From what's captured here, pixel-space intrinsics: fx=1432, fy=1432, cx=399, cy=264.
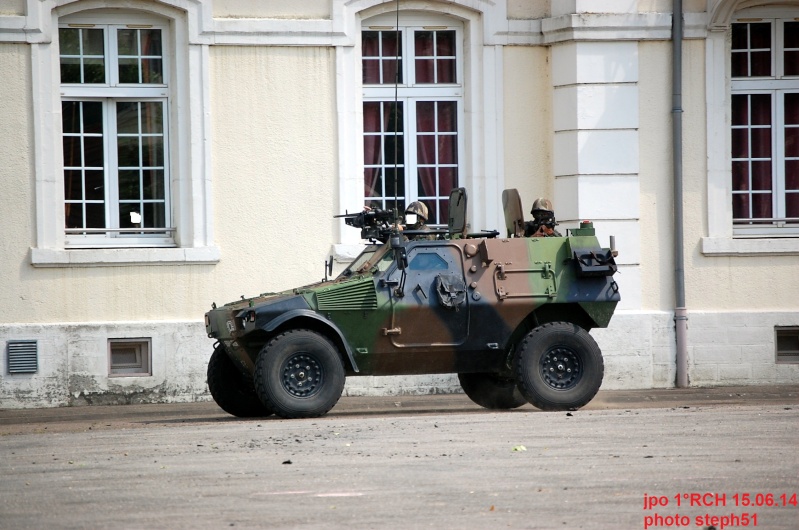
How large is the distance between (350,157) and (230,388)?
13.3 ft

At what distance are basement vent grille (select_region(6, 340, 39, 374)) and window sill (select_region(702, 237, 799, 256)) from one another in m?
7.56

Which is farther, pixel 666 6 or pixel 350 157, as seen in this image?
pixel 666 6

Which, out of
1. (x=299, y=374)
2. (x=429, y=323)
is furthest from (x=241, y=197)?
(x=299, y=374)

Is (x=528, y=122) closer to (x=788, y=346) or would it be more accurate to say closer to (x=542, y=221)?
(x=542, y=221)

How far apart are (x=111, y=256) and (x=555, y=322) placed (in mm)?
5294

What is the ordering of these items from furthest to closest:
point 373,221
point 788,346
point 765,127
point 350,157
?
point 765,127
point 788,346
point 350,157
point 373,221

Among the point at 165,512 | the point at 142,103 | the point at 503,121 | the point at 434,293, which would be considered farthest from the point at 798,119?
the point at 165,512

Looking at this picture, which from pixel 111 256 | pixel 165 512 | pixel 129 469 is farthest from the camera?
pixel 111 256

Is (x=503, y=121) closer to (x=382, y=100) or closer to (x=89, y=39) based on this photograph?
(x=382, y=100)

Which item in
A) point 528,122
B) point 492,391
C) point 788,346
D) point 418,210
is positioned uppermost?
point 528,122

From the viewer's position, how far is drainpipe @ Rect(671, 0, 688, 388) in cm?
1625

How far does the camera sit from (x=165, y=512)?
23.0 ft

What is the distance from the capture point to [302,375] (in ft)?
39.9

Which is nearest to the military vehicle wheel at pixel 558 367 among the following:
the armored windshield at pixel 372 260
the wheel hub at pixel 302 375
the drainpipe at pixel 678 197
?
the armored windshield at pixel 372 260
